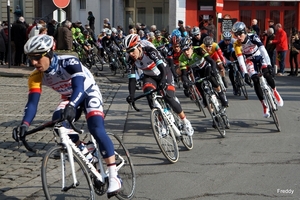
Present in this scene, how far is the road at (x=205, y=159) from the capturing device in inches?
284

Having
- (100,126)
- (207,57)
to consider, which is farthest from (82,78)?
(207,57)

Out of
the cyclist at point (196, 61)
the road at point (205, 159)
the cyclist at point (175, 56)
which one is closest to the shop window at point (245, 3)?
the cyclist at point (175, 56)

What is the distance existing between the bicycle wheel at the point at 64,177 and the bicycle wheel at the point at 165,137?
8.81ft

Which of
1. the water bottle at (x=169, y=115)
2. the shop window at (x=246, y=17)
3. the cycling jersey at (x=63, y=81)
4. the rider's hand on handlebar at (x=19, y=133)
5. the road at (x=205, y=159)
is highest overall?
the shop window at (x=246, y=17)

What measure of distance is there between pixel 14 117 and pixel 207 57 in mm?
3960

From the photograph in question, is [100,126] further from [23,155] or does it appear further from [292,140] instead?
[292,140]

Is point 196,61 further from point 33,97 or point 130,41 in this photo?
point 33,97

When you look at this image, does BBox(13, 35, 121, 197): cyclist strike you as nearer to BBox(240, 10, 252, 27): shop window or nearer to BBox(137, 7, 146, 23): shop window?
BBox(240, 10, 252, 27): shop window

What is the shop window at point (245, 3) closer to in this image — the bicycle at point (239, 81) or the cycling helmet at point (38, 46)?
the bicycle at point (239, 81)

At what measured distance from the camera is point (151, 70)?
10281 millimetres

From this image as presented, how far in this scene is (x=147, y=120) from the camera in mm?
12977

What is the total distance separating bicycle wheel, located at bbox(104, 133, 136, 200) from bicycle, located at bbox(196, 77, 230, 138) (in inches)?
155

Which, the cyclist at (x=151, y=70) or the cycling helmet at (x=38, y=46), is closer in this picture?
the cycling helmet at (x=38, y=46)

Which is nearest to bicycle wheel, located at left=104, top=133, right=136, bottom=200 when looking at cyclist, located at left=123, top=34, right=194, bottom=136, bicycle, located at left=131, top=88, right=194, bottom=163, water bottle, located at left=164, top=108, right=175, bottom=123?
bicycle, located at left=131, top=88, right=194, bottom=163
